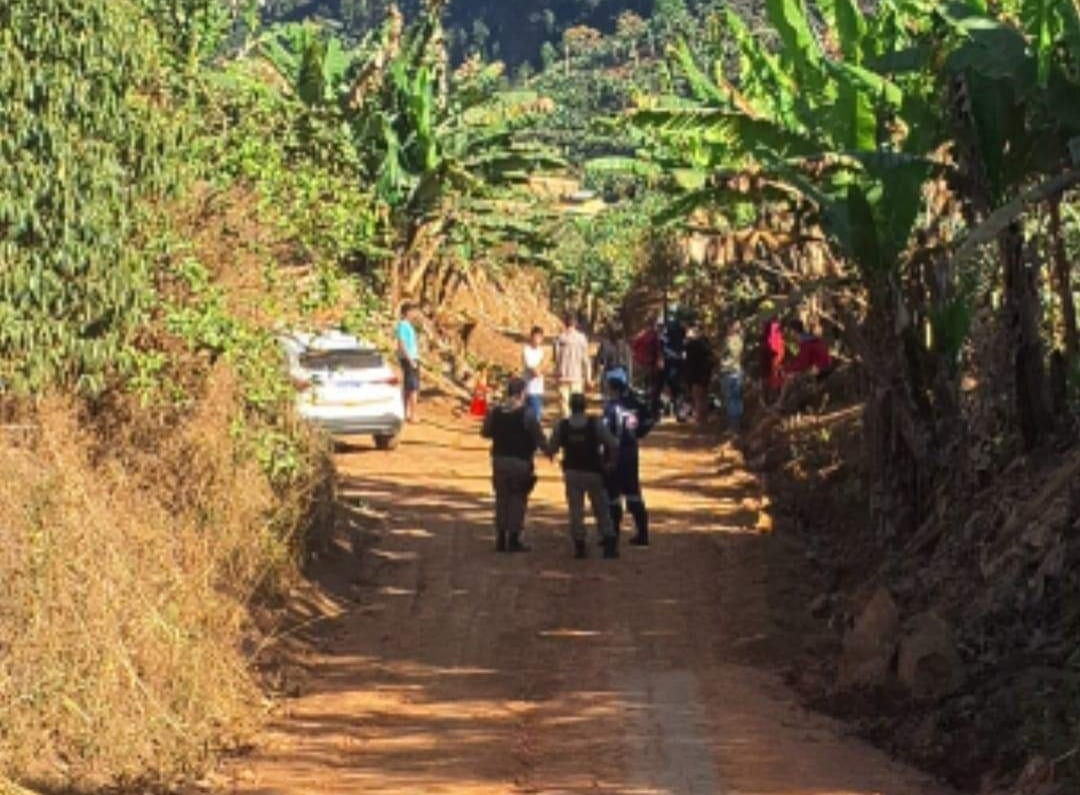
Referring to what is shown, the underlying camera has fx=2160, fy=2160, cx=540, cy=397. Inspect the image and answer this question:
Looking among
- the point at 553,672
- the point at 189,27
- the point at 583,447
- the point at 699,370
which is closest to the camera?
the point at 553,672

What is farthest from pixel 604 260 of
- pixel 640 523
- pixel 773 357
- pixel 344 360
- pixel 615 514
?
pixel 615 514

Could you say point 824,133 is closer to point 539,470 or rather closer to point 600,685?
point 600,685

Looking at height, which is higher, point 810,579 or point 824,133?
point 824,133

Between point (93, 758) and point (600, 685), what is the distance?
383 cm

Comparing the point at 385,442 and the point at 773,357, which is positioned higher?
the point at 773,357

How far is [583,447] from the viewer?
18703 millimetres

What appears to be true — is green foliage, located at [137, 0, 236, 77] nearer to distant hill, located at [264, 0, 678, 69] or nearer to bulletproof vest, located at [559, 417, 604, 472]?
bulletproof vest, located at [559, 417, 604, 472]

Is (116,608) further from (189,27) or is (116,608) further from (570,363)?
(570,363)

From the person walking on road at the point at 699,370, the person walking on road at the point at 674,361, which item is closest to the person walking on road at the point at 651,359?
the person walking on road at the point at 674,361

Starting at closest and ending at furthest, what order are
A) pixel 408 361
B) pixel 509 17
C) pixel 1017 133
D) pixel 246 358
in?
1. pixel 1017 133
2. pixel 246 358
3. pixel 408 361
4. pixel 509 17

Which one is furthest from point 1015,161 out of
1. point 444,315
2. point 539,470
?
point 444,315

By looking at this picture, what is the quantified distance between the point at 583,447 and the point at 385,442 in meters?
7.66

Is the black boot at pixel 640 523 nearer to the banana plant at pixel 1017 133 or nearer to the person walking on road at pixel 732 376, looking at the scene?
the banana plant at pixel 1017 133

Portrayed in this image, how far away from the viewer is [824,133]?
57.5ft
